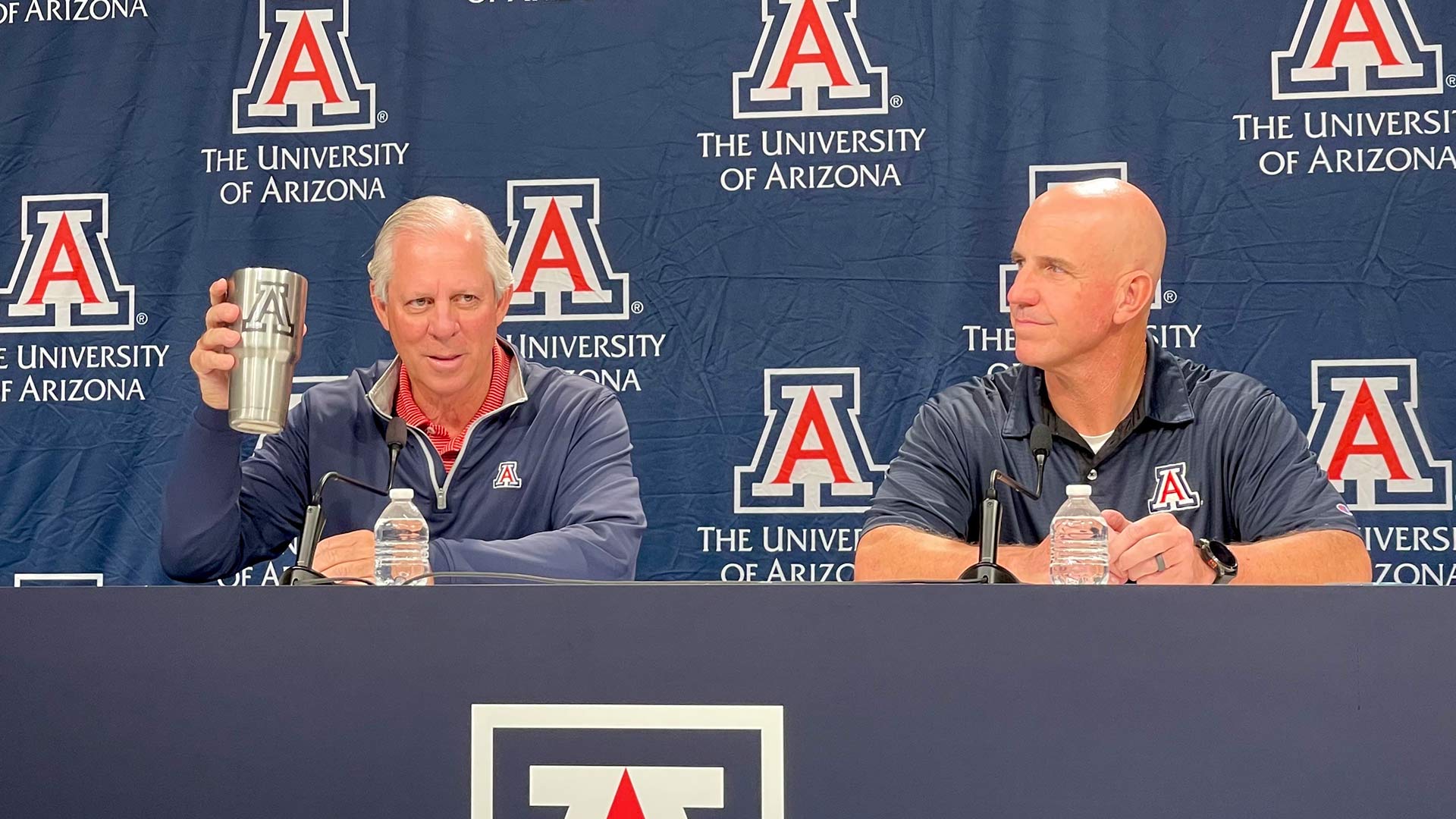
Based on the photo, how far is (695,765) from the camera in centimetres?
116

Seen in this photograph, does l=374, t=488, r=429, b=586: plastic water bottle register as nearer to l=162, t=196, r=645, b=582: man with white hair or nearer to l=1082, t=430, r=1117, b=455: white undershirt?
l=162, t=196, r=645, b=582: man with white hair

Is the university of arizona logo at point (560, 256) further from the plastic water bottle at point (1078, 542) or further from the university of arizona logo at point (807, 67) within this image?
the plastic water bottle at point (1078, 542)

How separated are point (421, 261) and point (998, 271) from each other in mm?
1195

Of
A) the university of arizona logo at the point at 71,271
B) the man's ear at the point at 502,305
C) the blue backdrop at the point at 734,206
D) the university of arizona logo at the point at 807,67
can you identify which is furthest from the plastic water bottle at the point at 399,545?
the university of arizona logo at the point at 71,271

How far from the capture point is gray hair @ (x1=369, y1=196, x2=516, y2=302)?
2.28 meters

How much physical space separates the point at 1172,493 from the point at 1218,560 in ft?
1.52

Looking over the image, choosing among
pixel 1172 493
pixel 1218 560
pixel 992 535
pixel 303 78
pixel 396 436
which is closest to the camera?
pixel 992 535

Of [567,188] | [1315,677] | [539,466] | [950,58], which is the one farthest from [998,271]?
[1315,677]

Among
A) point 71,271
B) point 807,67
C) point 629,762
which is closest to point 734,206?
point 807,67

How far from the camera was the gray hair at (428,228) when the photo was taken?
228cm

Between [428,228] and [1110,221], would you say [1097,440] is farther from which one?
[428,228]

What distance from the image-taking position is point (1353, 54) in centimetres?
279

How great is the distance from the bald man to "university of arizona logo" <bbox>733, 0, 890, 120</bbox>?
2.49ft

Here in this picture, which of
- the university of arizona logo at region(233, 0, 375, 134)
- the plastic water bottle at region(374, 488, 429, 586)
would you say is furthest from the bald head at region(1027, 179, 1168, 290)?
the university of arizona logo at region(233, 0, 375, 134)
